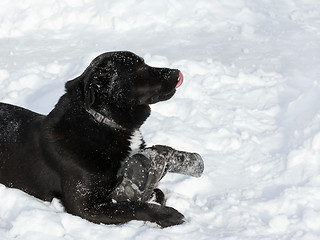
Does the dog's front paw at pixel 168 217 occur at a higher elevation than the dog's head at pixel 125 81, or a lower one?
lower

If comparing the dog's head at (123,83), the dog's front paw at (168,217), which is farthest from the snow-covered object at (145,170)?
the dog's head at (123,83)

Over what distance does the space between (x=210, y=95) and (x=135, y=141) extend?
1.97 m

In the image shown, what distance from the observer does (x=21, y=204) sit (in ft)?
12.4

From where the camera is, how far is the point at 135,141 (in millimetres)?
4023

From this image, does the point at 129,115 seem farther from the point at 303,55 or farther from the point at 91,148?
the point at 303,55

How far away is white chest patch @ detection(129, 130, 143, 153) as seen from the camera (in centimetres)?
399

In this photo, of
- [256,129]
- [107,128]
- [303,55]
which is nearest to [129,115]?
[107,128]

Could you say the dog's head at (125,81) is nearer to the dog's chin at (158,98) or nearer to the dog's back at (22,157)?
the dog's chin at (158,98)

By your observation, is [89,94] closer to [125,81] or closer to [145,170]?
[125,81]

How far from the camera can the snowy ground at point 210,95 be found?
3682 millimetres

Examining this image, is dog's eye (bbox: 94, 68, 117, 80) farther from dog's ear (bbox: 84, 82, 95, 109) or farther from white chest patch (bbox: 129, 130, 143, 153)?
white chest patch (bbox: 129, 130, 143, 153)

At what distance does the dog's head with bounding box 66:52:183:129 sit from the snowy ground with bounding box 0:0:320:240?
2.49ft

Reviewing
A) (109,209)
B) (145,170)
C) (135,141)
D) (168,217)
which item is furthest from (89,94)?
(168,217)

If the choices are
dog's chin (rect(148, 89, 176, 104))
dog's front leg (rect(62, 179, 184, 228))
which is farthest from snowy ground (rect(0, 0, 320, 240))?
dog's chin (rect(148, 89, 176, 104))
